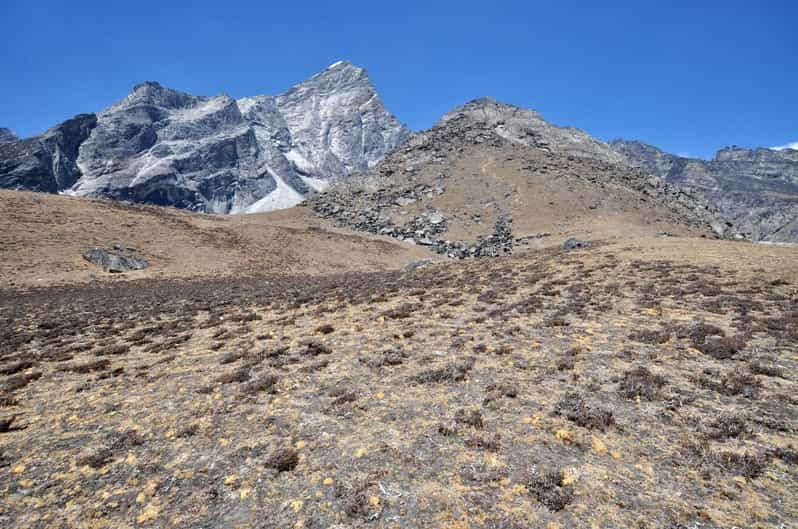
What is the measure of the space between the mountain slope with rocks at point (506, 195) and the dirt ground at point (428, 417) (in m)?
49.3

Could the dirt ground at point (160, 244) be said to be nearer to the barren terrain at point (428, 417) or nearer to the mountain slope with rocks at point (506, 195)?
the mountain slope with rocks at point (506, 195)

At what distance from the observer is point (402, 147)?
130500 mm

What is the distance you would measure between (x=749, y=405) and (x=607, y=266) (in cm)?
1885

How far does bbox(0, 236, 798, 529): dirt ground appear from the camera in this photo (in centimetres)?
702

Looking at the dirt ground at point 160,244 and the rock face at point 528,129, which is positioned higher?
the rock face at point 528,129

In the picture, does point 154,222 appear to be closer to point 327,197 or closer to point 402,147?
point 327,197

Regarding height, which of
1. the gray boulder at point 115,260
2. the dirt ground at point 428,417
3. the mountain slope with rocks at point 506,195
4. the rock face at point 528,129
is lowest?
the dirt ground at point 428,417

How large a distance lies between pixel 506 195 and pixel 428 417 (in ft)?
289

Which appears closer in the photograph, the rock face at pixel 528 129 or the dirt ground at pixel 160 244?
the dirt ground at pixel 160 244

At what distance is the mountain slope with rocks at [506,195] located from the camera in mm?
76188

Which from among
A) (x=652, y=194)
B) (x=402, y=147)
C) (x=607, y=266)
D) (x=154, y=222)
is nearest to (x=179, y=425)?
(x=607, y=266)

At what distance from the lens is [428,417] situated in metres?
9.91

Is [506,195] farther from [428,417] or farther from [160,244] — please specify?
[428,417]

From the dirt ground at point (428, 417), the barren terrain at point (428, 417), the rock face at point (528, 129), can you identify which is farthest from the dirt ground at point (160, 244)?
the rock face at point (528, 129)
